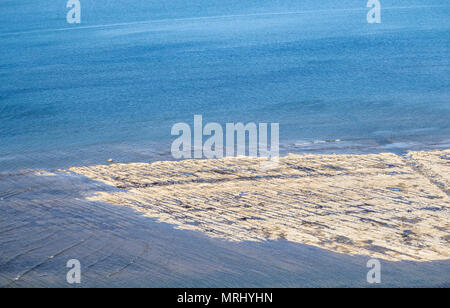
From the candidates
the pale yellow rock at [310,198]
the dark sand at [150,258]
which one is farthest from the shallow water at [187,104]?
the pale yellow rock at [310,198]

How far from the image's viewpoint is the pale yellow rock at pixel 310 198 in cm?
988

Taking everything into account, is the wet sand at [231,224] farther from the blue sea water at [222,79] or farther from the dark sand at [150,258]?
the blue sea water at [222,79]

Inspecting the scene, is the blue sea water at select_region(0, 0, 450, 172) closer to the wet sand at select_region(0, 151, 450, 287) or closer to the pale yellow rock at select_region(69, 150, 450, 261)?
the pale yellow rock at select_region(69, 150, 450, 261)

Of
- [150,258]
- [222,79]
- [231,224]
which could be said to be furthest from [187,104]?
[150,258]

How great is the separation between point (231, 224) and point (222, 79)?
527 inches

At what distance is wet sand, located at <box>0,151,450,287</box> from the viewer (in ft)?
29.9

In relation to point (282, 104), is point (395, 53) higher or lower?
higher

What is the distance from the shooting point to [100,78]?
78.2 feet

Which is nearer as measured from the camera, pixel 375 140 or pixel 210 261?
pixel 210 261

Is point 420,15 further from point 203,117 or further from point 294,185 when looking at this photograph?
point 294,185

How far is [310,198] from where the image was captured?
37.3ft

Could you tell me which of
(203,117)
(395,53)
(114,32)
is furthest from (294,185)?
(114,32)

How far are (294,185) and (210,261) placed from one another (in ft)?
11.1

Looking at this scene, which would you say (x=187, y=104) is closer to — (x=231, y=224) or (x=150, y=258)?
(x=231, y=224)
